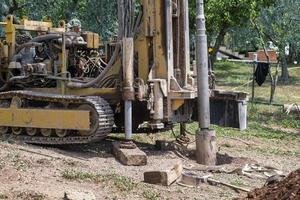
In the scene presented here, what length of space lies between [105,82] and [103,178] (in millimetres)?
3099

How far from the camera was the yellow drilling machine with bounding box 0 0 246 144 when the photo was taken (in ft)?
33.7

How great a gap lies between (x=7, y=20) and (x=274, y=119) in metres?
8.91

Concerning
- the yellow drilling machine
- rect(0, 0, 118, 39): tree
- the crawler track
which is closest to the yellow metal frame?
the yellow drilling machine

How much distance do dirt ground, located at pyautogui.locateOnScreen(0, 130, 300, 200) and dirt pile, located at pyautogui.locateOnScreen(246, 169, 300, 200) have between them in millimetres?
1300

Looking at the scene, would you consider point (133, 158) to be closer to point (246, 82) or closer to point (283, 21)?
point (246, 82)

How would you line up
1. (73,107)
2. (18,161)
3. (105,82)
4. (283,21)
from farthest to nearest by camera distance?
(283,21) → (105,82) → (73,107) → (18,161)

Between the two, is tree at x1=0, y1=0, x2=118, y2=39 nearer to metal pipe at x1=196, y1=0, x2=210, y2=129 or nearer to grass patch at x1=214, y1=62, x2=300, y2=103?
grass patch at x1=214, y1=62, x2=300, y2=103

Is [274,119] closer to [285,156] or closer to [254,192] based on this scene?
[285,156]

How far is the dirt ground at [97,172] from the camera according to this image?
7.35 m

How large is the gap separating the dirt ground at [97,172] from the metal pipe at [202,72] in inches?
31.6

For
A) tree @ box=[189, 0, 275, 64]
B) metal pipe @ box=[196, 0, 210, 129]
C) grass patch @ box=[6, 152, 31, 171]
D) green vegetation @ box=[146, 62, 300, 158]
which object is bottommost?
green vegetation @ box=[146, 62, 300, 158]

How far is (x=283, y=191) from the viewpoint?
595cm

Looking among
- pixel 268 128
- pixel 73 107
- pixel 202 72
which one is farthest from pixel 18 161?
pixel 268 128

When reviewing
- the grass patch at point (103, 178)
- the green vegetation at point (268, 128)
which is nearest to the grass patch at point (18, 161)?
the grass patch at point (103, 178)
